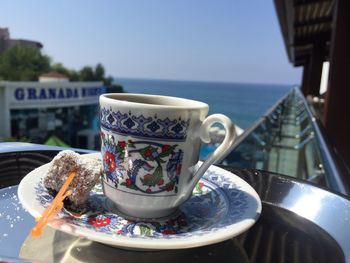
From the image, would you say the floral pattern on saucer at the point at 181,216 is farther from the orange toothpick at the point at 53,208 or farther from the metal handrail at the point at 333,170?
the metal handrail at the point at 333,170

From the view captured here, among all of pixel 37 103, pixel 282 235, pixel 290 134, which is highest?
pixel 282 235

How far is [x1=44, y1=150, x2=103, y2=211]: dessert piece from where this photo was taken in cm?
40

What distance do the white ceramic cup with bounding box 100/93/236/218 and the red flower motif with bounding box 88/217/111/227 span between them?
1.1 inches

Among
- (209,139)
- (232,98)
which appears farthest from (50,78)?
(232,98)

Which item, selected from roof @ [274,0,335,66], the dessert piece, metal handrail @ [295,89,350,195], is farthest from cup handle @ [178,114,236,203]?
roof @ [274,0,335,66]

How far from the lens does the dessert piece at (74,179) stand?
0.40 metres

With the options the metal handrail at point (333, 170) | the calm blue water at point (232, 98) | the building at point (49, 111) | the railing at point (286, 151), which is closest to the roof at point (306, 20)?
the calm blue water at point (232, 98)

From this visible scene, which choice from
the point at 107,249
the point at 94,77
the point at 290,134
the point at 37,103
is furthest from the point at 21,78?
the point at 107,249

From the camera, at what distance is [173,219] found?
0.42 m

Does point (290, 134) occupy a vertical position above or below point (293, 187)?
below

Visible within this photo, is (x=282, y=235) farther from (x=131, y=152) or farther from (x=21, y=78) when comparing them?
(x=21, y=78)

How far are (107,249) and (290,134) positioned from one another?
5.26 feet

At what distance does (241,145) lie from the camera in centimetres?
109

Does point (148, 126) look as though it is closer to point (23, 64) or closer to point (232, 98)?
point (23, 64)
